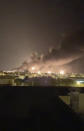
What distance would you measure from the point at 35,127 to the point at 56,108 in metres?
2.77

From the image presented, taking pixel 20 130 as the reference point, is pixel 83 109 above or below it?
below

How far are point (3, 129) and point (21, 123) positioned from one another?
64 cm

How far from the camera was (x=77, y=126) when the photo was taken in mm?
5770

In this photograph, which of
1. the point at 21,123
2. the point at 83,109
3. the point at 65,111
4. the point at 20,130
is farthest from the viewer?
the point at 83,109

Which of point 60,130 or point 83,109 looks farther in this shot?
point 83,109

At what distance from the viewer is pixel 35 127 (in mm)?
5414

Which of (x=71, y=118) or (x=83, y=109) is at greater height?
(x=71, y=118)

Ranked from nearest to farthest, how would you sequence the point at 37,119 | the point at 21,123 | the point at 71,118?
the point at 21,123 < the point at 37,119 < the point at 71,118

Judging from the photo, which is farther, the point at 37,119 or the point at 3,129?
the point at 37,119

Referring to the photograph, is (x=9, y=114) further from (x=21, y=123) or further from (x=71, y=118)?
(x=71, y=118)

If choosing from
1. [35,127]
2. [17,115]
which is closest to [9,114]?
[17,115]

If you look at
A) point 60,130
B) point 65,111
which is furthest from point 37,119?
point 65,111

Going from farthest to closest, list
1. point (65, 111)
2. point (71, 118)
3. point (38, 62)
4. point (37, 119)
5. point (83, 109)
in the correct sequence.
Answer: point (38, 62) < point (83, 109) < point (65, 111) < point (71, 118) < point (37, 119)

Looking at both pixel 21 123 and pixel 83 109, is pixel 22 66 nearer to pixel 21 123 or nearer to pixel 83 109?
pixel 83 109
